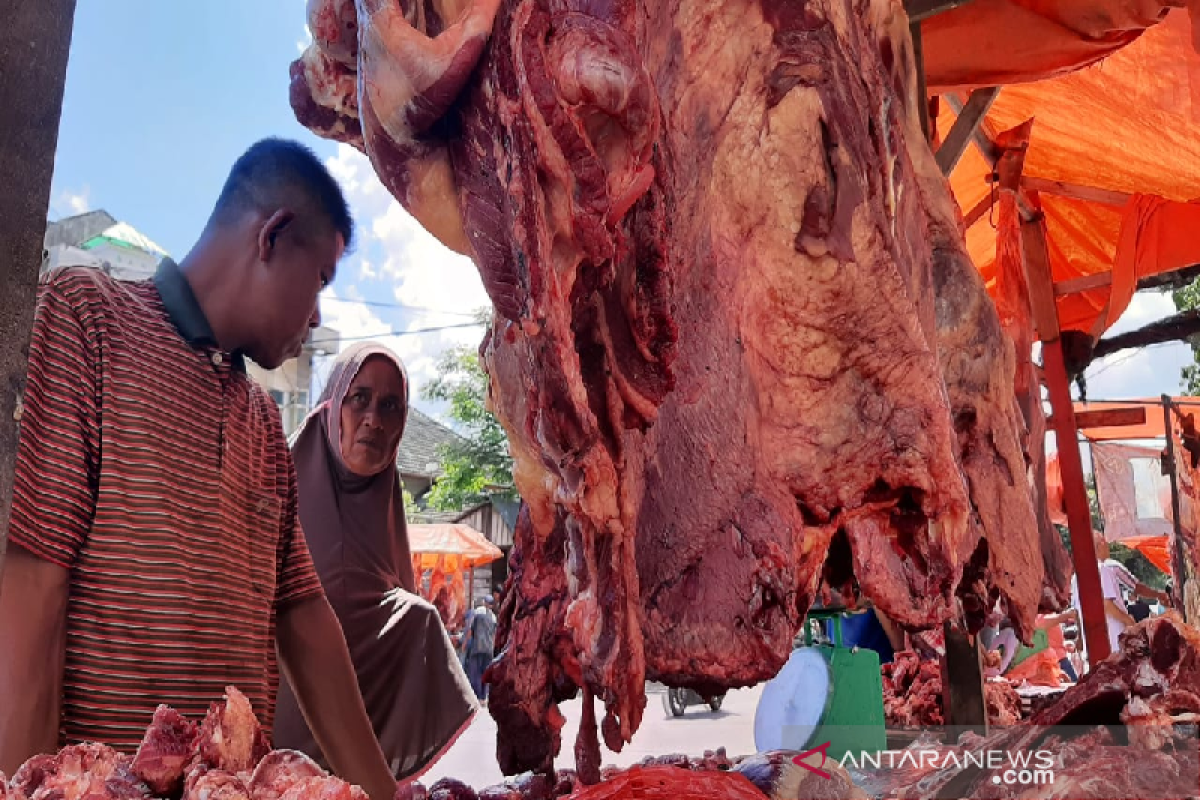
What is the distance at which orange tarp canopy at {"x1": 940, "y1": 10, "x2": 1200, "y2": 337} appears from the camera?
3410mm

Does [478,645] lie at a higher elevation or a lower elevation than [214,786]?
lower

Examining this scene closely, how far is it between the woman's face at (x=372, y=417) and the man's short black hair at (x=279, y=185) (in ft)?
3.66

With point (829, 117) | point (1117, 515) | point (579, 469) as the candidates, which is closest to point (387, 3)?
point (579, 469)

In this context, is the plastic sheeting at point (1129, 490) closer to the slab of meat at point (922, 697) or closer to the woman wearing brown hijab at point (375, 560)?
the slab of meat at point (922, 697)

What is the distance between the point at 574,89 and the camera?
107cm

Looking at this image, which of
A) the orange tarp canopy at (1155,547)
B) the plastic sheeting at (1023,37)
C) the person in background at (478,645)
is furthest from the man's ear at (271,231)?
the orange tarp canopy at (1155,547)

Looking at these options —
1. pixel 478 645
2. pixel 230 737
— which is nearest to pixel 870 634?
pixel 230 737

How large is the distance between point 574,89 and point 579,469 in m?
0.50

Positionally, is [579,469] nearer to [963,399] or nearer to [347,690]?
[347,690]

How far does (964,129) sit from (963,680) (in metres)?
2.11

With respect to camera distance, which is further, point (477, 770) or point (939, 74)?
point (477, 770)

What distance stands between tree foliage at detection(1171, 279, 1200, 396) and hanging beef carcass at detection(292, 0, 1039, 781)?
1177 centimetres

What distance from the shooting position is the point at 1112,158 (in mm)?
4234

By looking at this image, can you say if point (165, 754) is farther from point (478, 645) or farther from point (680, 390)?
point (478, 645)
